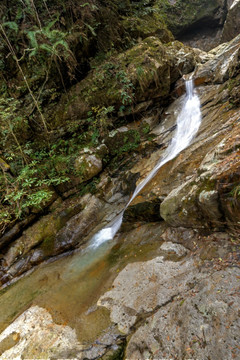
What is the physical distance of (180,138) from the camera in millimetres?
7305

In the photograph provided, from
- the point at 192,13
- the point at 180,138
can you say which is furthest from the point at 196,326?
the point at 192,13

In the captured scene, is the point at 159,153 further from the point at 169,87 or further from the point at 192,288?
the point at 192,288

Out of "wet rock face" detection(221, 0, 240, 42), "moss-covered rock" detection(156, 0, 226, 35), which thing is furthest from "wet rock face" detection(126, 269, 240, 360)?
"moss-covered rock" detection(156, 0, 226, 35)

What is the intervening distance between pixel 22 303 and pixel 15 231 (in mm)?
2600

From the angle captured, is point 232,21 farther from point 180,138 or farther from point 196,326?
point 196,326

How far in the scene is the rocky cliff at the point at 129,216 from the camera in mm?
2832

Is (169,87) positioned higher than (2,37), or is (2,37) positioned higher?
(2,37)

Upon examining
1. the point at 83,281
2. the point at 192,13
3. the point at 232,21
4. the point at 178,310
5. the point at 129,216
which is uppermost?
the point at 192,13

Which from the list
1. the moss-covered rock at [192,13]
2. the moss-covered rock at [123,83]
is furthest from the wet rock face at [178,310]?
the moss-covered rock at [192,13]

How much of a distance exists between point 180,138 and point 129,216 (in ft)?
13.1

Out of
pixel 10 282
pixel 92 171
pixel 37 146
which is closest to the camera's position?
pixel 10 282

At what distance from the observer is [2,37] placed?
7.87 metres

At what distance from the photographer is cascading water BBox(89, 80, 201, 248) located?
20.3 ft

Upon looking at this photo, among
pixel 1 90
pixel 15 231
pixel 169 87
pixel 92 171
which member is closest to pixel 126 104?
pixel 169 87
